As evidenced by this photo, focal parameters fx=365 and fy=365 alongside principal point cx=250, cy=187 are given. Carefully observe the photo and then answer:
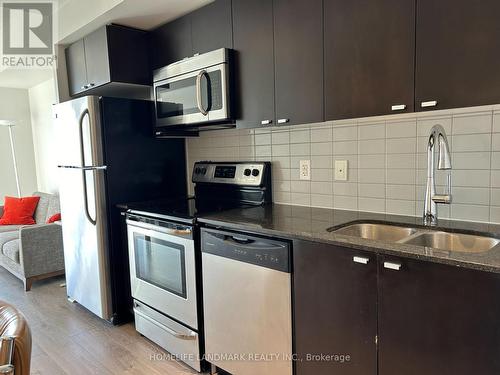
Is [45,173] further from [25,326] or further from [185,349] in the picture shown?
[25,326]

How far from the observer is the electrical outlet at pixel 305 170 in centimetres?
222

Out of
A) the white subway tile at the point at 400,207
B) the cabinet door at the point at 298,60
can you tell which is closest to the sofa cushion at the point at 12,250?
the cabinet door at the point at 298,60

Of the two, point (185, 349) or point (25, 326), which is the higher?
point (25, 326)

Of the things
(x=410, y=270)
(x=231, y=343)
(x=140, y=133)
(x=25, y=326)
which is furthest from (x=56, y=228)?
(x=410, y=270)

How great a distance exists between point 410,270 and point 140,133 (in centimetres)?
208

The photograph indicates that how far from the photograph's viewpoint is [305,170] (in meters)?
2.24

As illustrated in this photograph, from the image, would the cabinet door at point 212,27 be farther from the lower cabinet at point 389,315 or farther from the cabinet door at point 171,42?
the lower cabinet at point 389,315

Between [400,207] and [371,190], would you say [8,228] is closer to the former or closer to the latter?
[371,190]

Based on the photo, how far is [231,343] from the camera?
1.85 meters

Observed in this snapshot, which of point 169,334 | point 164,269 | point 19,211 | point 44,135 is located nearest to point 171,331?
point 169,334

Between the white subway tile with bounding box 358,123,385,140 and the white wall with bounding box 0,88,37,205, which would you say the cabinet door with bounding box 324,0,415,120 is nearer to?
the white subway tile with bounding box 358,123,385,140

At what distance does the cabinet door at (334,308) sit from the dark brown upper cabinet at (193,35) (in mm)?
1348

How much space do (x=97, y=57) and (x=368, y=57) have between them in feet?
6.56

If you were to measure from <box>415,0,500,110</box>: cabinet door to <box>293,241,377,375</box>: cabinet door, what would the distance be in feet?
2.20
